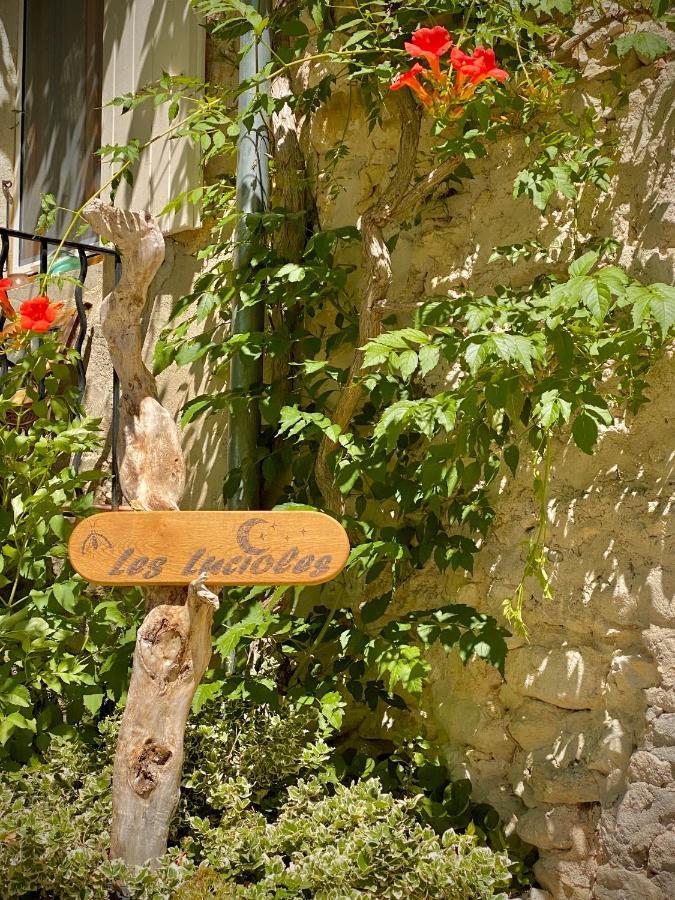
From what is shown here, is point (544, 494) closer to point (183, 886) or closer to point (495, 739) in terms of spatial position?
point (495, 739)

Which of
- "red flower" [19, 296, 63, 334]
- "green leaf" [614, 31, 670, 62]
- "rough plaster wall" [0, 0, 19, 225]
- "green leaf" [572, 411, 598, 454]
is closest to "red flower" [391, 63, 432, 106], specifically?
"green leaf" [614, 31, 670, 62]

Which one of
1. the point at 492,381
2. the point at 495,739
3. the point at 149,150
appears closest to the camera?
the point at 492,381

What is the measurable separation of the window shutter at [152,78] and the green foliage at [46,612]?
0.79 m

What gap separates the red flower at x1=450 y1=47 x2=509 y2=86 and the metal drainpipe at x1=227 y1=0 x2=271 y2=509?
3.55ft

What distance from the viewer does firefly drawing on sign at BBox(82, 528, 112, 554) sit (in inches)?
79.4

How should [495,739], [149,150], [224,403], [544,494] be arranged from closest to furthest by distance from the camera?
[544,494], [495,739], [224,403], [149,150]

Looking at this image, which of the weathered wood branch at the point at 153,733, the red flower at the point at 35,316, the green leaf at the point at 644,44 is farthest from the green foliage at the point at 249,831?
the green leaf at the point at 644,44

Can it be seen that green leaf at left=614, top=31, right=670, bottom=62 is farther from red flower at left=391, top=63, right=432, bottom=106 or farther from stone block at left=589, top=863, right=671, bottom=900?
stone block at left=589, top=863, right=671, bottom=900

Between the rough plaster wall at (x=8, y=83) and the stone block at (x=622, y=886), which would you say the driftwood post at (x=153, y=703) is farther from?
the rough plaster wall at (x=8, y=83)

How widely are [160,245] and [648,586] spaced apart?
1.46m

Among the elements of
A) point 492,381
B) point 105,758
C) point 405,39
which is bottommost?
point 105,758

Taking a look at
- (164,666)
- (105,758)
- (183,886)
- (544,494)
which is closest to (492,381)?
(544,494)

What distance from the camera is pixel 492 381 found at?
2191 mm

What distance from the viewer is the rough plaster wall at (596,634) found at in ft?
7.34
